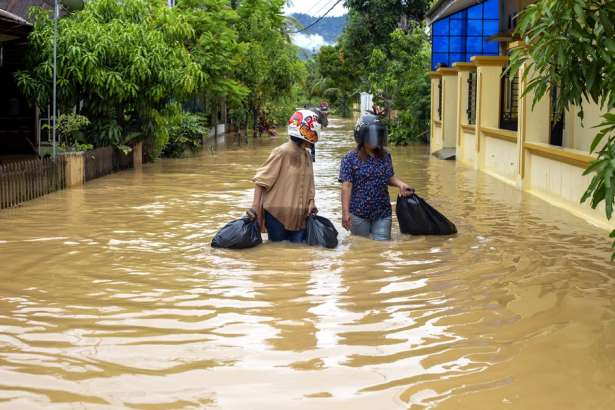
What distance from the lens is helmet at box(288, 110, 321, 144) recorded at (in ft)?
31.6

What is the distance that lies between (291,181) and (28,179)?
21.2 feet

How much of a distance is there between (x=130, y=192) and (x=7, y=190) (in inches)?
114

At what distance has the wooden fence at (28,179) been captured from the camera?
13611 millimetres

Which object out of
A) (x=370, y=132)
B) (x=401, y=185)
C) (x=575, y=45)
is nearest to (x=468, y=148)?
(x=401, y=185)

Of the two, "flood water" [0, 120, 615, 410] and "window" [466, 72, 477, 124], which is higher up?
"window" [466, 72, 477, 124]

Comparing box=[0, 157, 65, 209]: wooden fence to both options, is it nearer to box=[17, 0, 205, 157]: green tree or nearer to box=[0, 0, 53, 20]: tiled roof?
box=[17, 0, 205, 157]: green tree

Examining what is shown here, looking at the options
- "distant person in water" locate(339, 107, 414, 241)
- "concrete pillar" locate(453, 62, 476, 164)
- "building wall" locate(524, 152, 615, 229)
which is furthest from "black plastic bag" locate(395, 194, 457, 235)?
"concrete pillar" locate(453, 62, 476, 164)

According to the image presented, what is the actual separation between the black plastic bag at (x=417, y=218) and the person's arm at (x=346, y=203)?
97cm

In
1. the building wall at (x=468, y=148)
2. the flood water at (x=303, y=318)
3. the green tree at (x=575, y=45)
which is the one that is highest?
the green tree at (x=575, y=45)

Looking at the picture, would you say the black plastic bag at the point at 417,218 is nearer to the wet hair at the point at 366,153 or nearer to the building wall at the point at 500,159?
the wet hair at the point at 366,153

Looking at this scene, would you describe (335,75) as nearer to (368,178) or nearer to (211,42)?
(211,42)

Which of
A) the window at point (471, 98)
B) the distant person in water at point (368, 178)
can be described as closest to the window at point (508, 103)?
the window at point (471, 98)

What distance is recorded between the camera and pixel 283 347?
600 cm

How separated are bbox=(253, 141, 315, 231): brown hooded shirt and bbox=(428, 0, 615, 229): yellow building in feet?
7.83
